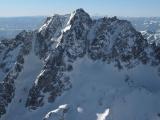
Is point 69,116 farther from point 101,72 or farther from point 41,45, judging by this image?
point 41,45

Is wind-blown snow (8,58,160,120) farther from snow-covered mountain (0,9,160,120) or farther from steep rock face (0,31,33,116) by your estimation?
steep rock face (0,31,33,116)

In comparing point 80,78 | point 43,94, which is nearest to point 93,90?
point 80,78

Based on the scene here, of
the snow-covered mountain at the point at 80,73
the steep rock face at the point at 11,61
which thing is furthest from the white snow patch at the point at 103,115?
the steep rock face at the point at 11,61

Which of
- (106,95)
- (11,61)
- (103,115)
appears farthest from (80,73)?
(11,61)

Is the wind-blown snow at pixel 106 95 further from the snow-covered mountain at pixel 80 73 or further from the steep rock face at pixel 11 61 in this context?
Result: the steep rock face at pixel 11 61

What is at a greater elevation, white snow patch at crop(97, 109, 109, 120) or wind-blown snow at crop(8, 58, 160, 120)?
wind-blown snow at crop(8, 58, 160, 120)

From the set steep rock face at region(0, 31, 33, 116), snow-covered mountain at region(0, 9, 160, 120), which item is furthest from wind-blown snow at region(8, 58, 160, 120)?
steep rock face at region(0, 31, 33, 116)

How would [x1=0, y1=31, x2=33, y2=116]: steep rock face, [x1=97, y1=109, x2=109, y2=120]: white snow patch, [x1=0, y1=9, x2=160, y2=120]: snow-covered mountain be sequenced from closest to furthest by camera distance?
[x1=97, y1=109, x2=109, y2=120]: white snow patch, [x1=0, y1=9, x2=160, y2=120]: snow-covered mountain, [x1=0, y1=31, x2=33, y2=116]: steep rock face

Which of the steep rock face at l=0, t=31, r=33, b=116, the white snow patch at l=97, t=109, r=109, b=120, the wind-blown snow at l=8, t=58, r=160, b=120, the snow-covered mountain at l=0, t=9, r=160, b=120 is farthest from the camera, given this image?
the steep rock face at l=0, t=31, r=33, b=116

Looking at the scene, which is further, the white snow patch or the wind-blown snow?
the wind-blown snow
